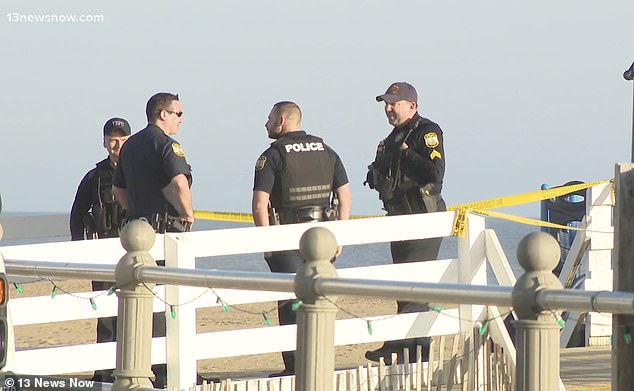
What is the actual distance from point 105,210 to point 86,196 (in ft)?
0.57

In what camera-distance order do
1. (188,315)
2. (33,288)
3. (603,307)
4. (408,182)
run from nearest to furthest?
(603,307), (188,315), (408,182), (33,288)

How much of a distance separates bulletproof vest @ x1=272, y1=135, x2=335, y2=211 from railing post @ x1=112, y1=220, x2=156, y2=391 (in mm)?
3089

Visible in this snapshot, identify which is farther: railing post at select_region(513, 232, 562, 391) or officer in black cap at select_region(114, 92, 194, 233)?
officer in black cap at select_region(114, 92, 194, 233)

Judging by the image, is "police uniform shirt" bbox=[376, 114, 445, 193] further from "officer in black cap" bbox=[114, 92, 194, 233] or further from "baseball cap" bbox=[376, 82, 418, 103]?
"officer in black cap" bbox=[114, 92, 194, 233]

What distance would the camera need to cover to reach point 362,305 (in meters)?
27.8

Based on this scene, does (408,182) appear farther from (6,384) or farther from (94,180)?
(6,384)

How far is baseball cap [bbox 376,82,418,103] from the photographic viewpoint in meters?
9.80

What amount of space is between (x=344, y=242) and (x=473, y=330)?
3.21 feet

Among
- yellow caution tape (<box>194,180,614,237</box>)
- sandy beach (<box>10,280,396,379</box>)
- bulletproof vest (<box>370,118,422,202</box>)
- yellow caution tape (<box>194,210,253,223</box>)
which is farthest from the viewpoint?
yellow caution tape (<box>194,210,253,223</box>)

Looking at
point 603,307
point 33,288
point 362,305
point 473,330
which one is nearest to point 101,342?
point 473,330

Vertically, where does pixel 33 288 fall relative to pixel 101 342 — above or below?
above

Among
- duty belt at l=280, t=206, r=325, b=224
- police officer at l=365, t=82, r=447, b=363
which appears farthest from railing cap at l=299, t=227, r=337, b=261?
police officer at l=365, t=82, r=447, b=363

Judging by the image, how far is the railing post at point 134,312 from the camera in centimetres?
628

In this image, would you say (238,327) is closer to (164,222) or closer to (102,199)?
(102,199)
